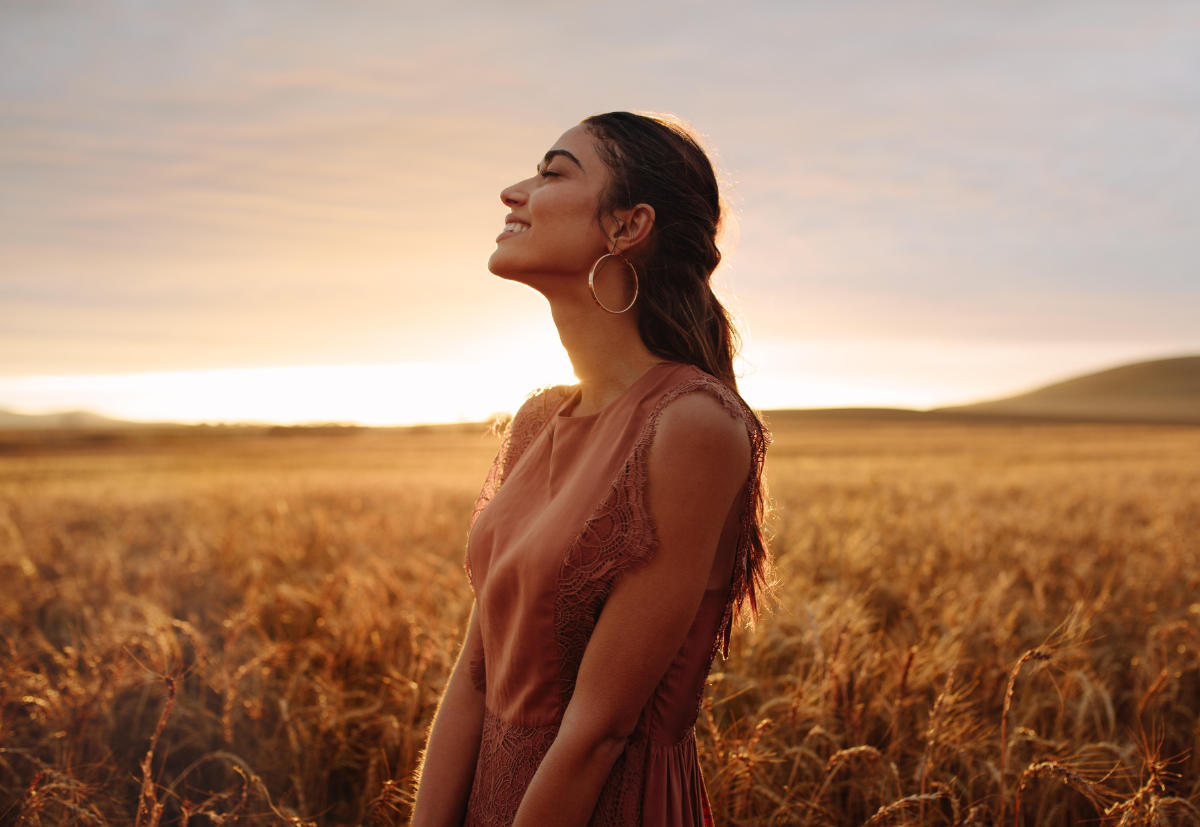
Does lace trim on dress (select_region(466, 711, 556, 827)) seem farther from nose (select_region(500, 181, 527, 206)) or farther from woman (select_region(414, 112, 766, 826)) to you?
nose (select_region(500, 181, 527, 206))

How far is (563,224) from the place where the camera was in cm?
168

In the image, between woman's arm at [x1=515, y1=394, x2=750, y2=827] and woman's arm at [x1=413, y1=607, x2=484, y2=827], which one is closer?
woman's arm at [x1=515, y1=394, x2=750, y2=827]

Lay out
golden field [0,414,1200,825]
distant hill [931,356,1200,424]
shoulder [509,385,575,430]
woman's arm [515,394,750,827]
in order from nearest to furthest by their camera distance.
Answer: woman's arm [515,394,750,827], shoulder [509,385,575,430], golden field [0,414,1200,825], distant hill [931,356,1200,424]

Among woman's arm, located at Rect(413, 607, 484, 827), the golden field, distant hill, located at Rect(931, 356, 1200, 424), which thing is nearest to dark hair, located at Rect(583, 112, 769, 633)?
woman's arm, located at Rect(413, 607, 484, 827)

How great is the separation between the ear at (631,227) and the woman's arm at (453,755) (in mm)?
921

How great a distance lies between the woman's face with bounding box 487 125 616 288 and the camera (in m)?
1.67

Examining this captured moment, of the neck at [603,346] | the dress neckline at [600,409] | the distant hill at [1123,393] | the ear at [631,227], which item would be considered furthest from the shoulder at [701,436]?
the distant hill at [1123,393]

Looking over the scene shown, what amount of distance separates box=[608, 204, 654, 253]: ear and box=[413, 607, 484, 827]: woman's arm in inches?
36.3

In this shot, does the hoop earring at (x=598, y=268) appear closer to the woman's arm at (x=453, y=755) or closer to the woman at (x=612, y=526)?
the woman at (x=612, y=526)

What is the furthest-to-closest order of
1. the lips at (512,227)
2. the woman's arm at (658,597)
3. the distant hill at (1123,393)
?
the distant hill at (1123,393) → the lips at (512,227) → the woman's arm at (658,597)

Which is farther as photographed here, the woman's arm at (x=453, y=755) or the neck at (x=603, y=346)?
the woman's arm at (x=453, y=755)

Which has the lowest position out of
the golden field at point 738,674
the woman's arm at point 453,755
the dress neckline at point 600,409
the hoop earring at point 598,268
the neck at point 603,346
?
the golden field at point 738,674

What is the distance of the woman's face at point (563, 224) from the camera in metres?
1.67

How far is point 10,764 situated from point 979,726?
3518 mm
